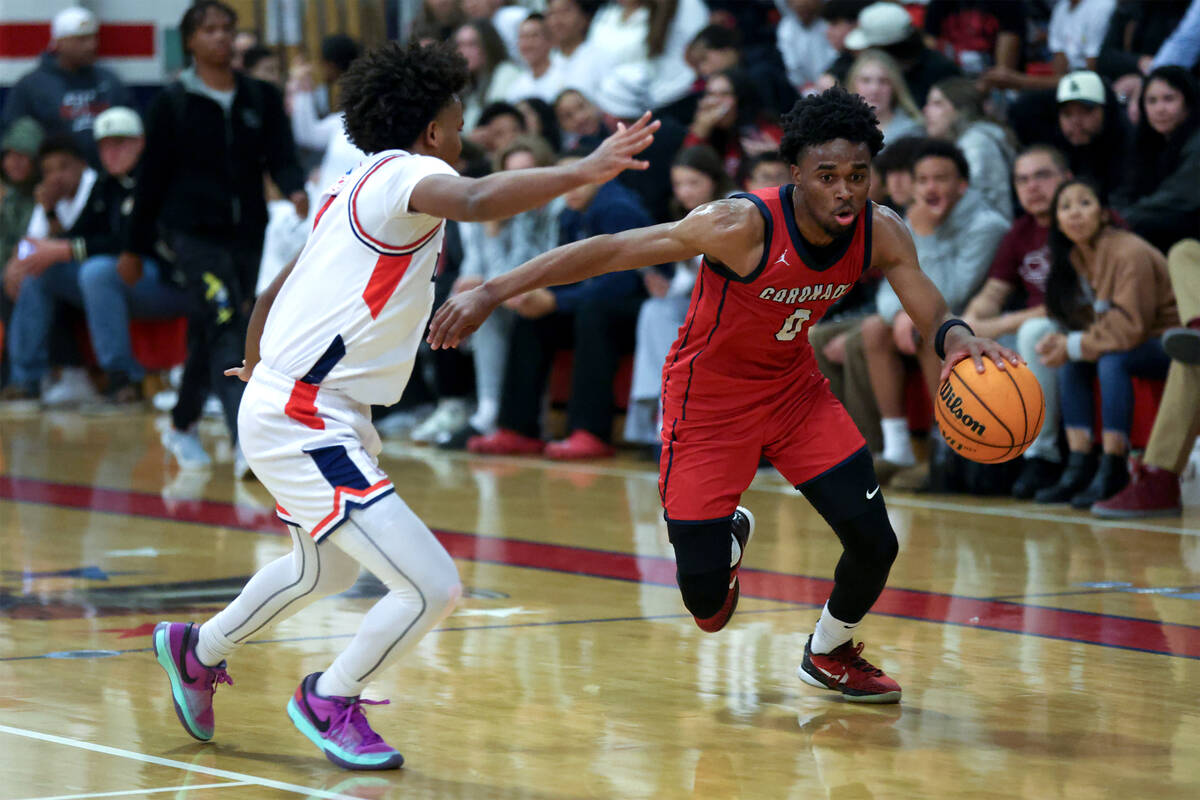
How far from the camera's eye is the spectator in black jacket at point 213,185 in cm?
929

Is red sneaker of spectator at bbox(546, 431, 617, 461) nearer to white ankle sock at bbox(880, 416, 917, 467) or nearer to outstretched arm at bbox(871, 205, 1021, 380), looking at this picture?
white ankle sock at bbox(880, 416, 917, 467)

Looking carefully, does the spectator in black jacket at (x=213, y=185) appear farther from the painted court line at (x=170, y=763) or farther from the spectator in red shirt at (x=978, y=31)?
the painted court line at (x=170, y=763)

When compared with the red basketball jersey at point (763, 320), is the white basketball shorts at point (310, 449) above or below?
below

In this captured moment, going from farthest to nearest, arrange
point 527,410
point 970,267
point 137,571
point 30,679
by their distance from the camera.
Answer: point 527,410
point 970,267
point 137,571
point 30,679

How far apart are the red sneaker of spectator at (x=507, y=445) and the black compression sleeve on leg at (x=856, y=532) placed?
570 cm

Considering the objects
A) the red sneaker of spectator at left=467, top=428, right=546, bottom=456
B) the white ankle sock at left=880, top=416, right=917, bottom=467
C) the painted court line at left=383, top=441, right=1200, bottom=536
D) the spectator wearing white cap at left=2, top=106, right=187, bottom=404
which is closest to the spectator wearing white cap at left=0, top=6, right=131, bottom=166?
the spectator wearing white cap at left=2, top=106, right=187, bottom=404

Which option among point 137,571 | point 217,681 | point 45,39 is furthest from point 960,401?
point 45,39

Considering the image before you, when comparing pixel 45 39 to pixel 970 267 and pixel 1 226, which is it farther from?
pixel 970 267

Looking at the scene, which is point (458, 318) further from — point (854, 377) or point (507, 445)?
point (507, 445)

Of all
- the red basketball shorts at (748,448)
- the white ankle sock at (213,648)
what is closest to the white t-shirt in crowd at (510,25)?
the red basketball shorts at (748,448)

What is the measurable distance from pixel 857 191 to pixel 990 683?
4.80ft

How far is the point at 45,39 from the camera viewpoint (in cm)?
1588

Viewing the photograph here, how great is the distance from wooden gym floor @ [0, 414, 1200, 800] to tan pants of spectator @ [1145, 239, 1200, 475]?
0.35 meters

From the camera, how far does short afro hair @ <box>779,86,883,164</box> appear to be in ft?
15.1
